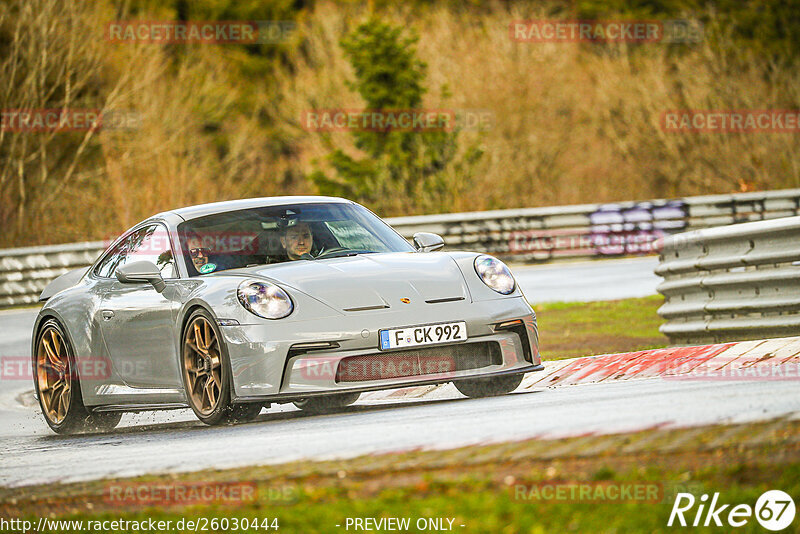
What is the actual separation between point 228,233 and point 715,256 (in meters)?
4.19

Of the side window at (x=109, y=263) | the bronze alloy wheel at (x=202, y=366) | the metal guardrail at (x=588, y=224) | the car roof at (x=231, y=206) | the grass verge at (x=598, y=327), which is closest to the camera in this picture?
the bronze alloy wheel at (x=202, y=366)

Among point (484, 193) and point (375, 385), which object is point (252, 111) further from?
point (375, 385)

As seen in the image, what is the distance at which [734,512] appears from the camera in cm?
400

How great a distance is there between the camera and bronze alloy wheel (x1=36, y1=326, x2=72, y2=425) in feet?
31.1

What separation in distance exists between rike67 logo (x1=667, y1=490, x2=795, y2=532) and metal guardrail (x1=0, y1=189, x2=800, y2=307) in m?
17.8

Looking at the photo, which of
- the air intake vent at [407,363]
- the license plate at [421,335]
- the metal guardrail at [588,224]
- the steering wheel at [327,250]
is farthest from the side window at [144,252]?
the metal guardrail at [588,224]

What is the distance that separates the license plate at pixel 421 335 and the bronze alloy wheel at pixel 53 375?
287cm

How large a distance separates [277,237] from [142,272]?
2.98ft

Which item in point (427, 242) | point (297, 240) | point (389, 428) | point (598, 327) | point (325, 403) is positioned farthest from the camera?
point (598, 327)

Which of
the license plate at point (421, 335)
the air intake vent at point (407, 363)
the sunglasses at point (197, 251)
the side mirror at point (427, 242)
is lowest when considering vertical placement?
the air intake vent at point (407, 363)

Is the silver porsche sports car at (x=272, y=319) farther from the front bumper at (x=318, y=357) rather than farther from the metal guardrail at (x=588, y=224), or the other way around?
the metal guardrail at (x=588, y=224)

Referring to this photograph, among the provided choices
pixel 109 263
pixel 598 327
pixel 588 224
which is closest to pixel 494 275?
pixel 109 263

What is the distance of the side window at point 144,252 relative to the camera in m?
8.80

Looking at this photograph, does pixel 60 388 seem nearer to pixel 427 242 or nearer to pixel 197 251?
pixel 197 251
